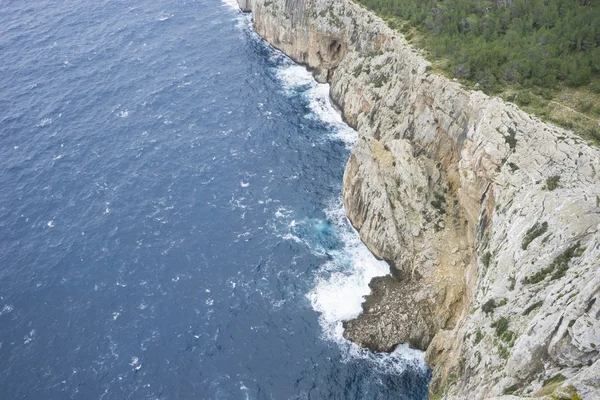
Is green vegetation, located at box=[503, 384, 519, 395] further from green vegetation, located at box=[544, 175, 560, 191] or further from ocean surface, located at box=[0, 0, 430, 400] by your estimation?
ocean surface, located at box=[0, 0, 430, 400]

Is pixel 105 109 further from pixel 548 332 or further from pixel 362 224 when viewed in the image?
pixel 548 332

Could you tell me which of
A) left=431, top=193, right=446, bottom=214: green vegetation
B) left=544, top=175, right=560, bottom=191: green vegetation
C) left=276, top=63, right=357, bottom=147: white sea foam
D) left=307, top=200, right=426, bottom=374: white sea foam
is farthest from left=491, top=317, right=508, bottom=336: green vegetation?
left=276, top=63, right=357, bottom=147: white sea foam

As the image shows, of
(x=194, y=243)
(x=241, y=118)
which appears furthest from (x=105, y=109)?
(x=194, y=243)

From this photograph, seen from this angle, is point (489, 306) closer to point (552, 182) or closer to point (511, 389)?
point (511, 389)

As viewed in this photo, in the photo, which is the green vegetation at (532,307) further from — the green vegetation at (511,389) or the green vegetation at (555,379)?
the green vegetation at (555,379)

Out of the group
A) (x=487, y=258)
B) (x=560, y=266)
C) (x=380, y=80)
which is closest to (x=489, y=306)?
(x=560, y=266)
